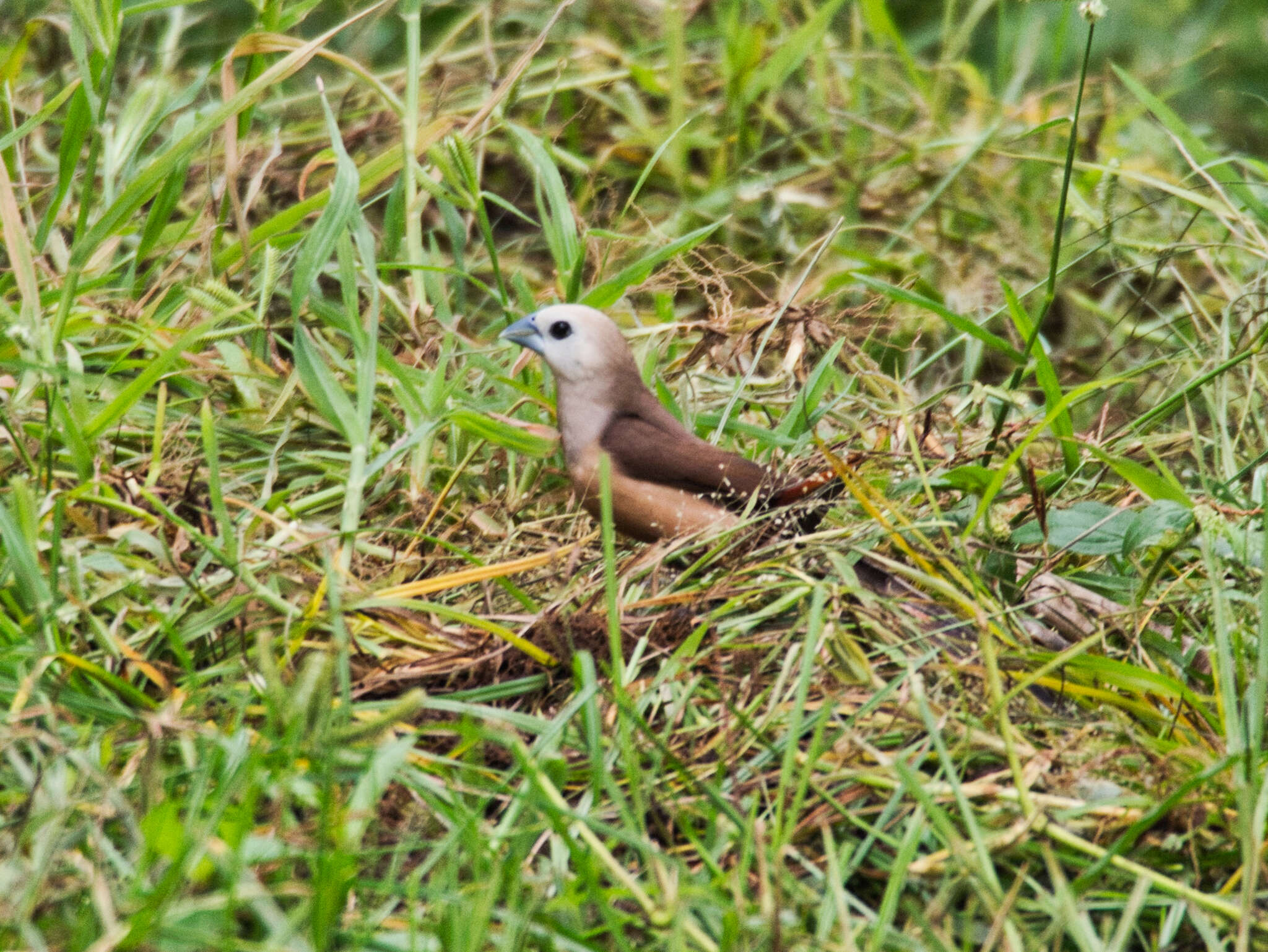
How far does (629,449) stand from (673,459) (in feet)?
0.42

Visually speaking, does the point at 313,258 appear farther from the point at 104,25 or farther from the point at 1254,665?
the point at 1254,665

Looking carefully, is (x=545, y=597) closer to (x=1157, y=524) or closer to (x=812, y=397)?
(x=812, y=397)

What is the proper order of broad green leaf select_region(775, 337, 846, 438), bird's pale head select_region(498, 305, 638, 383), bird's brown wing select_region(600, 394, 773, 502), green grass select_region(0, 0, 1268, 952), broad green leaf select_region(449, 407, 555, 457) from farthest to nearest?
1. bird's pale head select_region(498, 305, 638, 383)
2. broad green leaf select_region(775, 337, 846, 438)
3. bird's brown wing select_region(600, 394, 773, 502)
4. broad green leaf select_region(449, 407, 555, 457)
5. green grass select_region(0, 0, 1268, 952)

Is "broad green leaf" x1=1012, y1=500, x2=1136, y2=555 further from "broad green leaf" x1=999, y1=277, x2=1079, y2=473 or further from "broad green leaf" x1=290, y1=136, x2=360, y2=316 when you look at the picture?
"broad green leaf" x1=290, y1=136, x2=360, y2=316

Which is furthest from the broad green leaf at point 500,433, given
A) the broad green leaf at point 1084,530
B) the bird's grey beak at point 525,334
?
the broad green leaf at point 1084,530

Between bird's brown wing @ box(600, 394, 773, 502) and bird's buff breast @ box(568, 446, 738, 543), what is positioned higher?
bird's brown wing @ box(600, 394, 773, 502)

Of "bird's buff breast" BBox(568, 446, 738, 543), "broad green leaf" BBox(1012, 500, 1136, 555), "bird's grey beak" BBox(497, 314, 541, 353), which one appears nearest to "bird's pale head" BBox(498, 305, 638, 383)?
"bird's grey beak" BBox(497, 314, 541, 353)

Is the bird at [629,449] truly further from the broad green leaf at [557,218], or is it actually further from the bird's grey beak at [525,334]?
the broad green leaf at [557,218]

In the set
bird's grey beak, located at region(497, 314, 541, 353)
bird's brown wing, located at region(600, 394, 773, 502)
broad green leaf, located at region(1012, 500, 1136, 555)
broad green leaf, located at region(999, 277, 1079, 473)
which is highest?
broad green leaf, located at region(999, 277, 1079, 473)

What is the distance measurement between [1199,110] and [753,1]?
Result: 6.91 ft

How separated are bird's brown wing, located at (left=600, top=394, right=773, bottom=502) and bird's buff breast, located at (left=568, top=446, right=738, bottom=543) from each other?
27 millimetres

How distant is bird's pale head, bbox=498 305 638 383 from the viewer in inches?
137

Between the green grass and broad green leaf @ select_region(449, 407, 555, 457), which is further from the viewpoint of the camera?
broad green leaf @ select_region(449, 407, 555, 457)

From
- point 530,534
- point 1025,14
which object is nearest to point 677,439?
point 530,534
